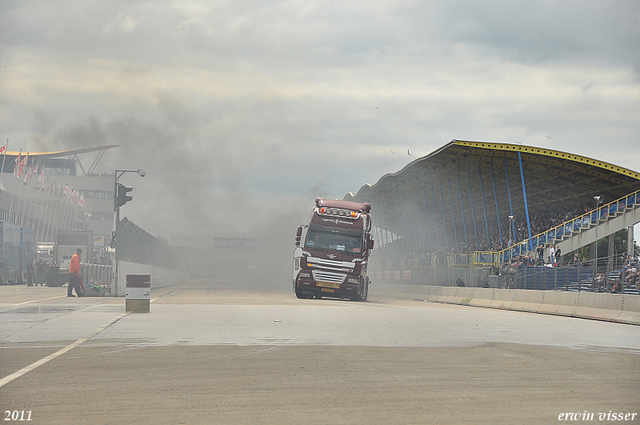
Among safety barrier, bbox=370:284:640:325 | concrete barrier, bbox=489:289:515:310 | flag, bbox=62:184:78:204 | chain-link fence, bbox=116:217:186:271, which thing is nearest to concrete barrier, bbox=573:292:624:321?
safety barrier, bbox=370:284:640:325

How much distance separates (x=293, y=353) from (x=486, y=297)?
849 inches

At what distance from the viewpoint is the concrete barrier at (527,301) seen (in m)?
25.2

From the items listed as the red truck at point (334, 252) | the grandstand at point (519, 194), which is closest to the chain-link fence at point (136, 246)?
the red truck at point (334, 252)

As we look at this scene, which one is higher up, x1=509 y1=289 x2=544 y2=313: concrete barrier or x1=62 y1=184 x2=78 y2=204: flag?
x1=62 y1=184 x2=78 y2=204: flag

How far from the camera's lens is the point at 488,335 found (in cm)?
1365

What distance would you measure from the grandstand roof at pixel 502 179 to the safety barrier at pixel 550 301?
10.7 metres

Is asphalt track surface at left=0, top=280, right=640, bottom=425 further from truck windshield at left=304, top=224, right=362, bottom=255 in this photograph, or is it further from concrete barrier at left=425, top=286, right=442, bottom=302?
concrete barrier at left=425, top=286, right=442, bottom=302

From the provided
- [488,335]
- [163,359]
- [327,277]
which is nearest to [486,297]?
[327,277]

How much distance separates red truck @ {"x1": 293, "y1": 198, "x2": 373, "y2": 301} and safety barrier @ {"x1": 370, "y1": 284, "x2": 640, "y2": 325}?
5257mm

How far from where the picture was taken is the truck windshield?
29.8 m

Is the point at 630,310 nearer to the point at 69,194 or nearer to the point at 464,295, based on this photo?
the point at 464,295

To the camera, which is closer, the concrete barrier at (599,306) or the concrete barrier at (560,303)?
the concrete barrier at (599,306)

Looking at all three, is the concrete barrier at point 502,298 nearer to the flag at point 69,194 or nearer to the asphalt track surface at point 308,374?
the asphalt track surface at point 308,374

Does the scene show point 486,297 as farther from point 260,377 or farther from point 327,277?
point 260,377
